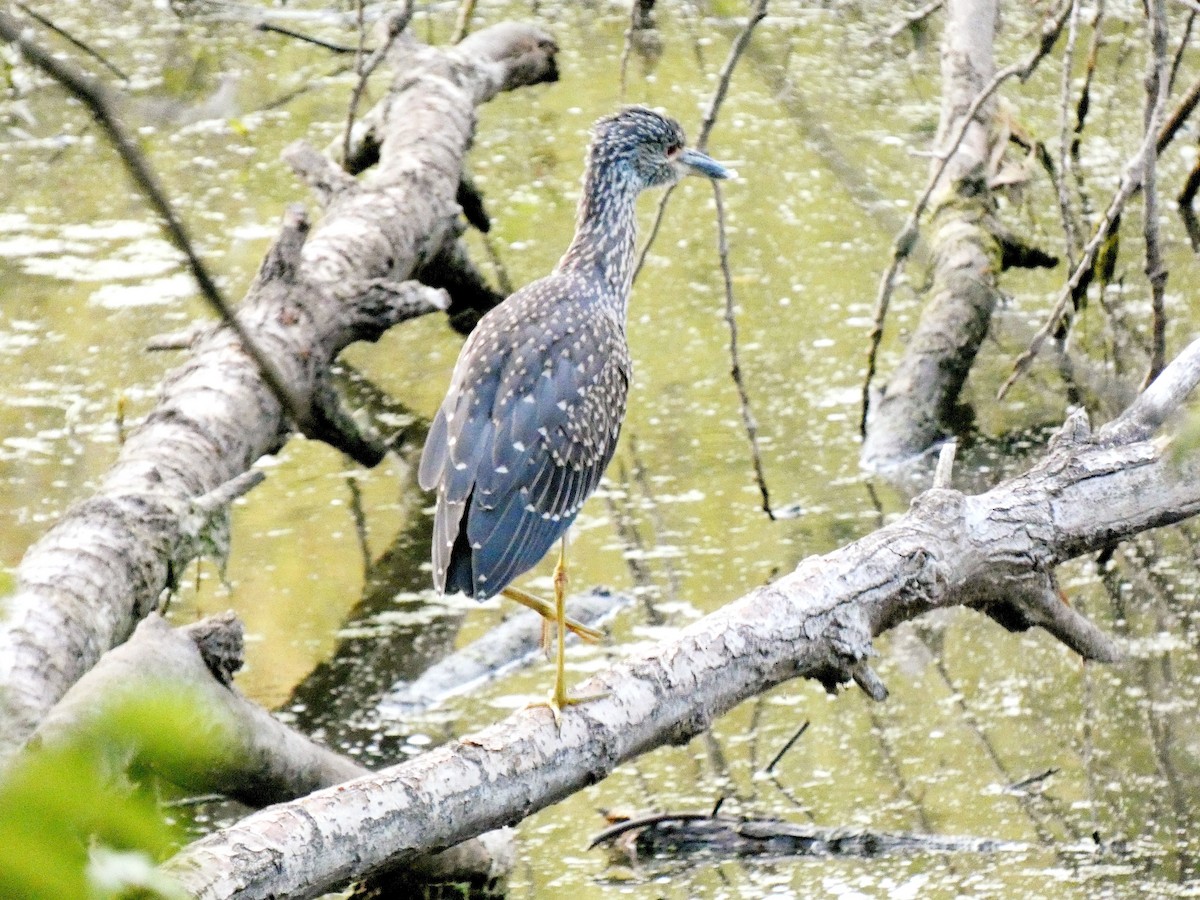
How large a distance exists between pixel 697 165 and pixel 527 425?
1493mm

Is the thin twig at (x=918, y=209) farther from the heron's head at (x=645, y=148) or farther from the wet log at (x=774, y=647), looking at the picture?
the wet log at (x=774, y=647)

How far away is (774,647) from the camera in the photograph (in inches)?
131

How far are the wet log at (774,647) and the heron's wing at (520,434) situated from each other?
365 mm

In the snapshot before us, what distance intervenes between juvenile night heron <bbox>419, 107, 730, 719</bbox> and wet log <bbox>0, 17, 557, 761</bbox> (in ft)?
1.58

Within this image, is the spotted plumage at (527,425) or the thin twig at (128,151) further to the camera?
the spotted plumage at (527,425)

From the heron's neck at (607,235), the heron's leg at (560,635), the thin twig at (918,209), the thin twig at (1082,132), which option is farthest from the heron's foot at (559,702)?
the thin twig at (1082,132)

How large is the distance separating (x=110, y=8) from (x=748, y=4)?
4.04m

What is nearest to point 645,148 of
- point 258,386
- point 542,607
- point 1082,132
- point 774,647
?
point 258,386

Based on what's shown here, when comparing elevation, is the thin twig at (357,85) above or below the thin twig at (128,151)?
below

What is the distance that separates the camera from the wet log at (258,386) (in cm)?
387

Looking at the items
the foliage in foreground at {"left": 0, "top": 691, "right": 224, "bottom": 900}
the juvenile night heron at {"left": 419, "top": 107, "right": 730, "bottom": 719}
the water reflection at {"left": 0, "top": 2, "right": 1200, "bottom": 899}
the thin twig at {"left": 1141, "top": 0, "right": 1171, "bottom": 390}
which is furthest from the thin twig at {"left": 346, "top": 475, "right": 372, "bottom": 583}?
the foliage in foreground at {"left": 0, "top": 691, "right": 224, "bottom": 900}

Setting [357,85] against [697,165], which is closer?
[697,165]

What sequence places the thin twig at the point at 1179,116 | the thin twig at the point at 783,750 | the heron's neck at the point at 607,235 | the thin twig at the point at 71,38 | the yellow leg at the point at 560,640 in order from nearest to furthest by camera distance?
the thin twig at the point at 71,38 < the yellow leg at the point at 560,640 < the thin twig at the point at 783,750 < the heron's neck at the point at 607,235 < the thin twig at the point at 1179,116

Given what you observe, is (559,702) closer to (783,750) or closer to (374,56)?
(783,750)
